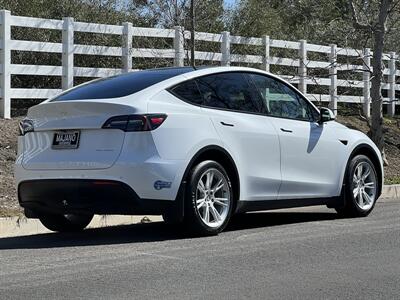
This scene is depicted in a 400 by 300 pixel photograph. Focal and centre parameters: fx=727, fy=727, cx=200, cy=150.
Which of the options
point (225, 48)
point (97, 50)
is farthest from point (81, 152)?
point (225, 48)

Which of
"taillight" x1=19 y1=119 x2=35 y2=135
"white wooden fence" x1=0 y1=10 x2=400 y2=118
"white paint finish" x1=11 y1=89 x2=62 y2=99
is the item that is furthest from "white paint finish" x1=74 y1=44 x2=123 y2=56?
"taillight" x1=19 y1=119 x2=35 y2=135

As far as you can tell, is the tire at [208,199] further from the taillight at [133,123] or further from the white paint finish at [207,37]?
the white paint finish at [207,37]

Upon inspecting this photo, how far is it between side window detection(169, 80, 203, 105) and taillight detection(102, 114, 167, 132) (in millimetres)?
574

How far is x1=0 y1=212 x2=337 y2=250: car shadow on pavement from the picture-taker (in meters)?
7.78

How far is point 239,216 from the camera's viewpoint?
9930 millimetres

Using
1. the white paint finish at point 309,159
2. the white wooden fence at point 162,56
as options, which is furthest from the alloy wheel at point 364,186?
the white wooden fence at point 162,56

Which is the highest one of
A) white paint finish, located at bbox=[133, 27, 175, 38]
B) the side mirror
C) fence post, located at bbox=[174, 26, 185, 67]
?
white paint finish, located at bbox=[133, 27, 175, 38]

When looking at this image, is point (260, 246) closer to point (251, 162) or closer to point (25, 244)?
point (251, 162)

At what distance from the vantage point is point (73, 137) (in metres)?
7.48

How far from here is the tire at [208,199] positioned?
7445mm

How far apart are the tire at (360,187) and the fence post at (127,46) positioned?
7148 mm

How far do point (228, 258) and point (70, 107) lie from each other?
227cm

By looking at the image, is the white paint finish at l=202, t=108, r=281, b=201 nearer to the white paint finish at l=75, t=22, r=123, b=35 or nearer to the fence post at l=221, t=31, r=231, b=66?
the white paint finish at l=75, t=22, r=123, b=35

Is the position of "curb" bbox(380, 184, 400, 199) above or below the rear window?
below
